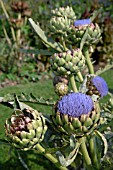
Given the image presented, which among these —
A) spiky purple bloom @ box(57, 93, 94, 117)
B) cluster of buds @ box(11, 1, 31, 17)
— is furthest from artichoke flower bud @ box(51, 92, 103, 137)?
cluster of buds @ box(11, 1, 31, 17)

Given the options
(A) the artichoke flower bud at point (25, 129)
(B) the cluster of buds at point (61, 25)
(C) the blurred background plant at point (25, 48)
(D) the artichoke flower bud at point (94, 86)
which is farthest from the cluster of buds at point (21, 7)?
(A) the artichoke flower bud at point (25, 129)

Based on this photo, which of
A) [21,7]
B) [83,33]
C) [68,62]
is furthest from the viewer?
[21,7]

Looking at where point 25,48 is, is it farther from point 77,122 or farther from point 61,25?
point 77,122

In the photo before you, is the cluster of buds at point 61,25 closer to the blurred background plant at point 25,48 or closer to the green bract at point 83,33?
the green bract at point 83,33

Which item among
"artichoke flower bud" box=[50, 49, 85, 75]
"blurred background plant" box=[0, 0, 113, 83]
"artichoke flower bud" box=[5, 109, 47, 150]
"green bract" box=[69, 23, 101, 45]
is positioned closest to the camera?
"artichoke flower bud" box=[5, 109, 47, 150]

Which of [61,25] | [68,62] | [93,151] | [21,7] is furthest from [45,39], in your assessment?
[21,7]

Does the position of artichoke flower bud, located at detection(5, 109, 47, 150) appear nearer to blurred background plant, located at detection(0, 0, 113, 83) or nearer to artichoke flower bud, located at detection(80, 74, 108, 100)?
artichoke flower bud, located at detection(80, 74, 108, 100)

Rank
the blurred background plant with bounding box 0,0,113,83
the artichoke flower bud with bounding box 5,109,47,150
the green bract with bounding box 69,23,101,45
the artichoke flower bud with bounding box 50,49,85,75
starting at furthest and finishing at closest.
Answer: the blurred background plant with bounding box 0,0,113,83, the green bract with bounding box 69,23,101,45, the artichoke flower bud with bounding box 50,49,85,75, the artichoke flower bud with bounding box 5,109,47,150
